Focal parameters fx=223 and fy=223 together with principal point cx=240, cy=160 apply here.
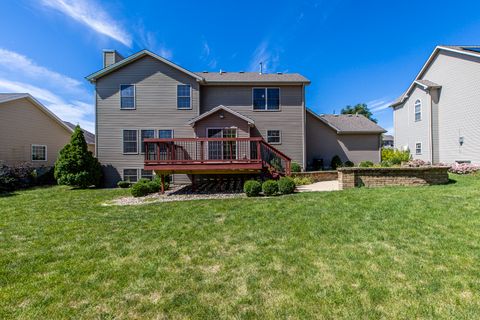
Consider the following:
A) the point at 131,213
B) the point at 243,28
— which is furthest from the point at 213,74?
the point at 131,213

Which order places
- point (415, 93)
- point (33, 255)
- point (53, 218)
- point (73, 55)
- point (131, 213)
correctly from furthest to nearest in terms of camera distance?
1. point (415, 93)
2. point (73, 55)
3. point (131, 213)
4. point (53, 218)
5. point (33, 255)

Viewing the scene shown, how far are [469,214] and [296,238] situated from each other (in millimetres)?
3910

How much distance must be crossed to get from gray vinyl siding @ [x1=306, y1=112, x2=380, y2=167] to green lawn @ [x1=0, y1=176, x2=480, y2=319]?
35.3 ft

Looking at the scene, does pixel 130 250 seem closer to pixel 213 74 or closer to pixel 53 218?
pixel 53 218

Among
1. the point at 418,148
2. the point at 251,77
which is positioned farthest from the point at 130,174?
the point at 418,148

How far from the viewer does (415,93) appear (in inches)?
684

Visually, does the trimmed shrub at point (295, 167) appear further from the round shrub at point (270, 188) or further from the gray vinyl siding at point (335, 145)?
the round shrub at point (270, 188)

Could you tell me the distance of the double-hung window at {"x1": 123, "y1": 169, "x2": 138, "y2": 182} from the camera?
14039mm

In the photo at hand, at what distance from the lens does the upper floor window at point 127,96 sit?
14.1 meters

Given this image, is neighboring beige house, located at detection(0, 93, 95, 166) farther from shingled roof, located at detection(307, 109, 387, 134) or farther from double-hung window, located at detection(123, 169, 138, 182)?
shingled roof, located at detection(307, 109, 387, 134)

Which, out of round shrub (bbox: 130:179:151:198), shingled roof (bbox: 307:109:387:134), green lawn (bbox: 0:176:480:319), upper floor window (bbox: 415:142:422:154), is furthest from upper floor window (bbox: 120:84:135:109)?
upper floor window (bbox: 415:142:422:154)

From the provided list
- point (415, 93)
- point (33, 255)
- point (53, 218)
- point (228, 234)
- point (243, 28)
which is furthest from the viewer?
point (415, 93)

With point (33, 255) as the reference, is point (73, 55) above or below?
above

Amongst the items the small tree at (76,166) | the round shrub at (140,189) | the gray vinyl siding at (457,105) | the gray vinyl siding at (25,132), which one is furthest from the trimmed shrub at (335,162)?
the gray vinyl siding at (25,132)
